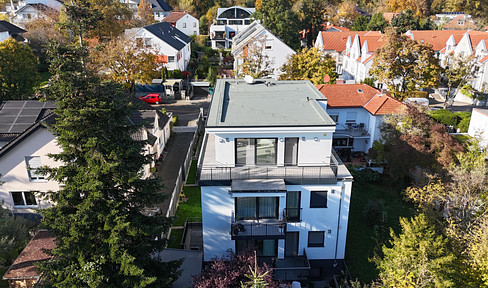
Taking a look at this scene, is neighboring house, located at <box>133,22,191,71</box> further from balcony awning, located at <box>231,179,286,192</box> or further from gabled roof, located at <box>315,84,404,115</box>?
balcony awning, located at <box>231,179,286,192</box>

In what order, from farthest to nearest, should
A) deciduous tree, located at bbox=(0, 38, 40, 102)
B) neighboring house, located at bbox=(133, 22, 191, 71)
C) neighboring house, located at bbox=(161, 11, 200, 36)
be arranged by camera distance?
neighboring house, located at bbox=(161, 11, 200, 36), neighboring house, located at bbox=(133, 22, 191, 71), deciduous tree, located at bbox=(0, 38, 40, 102)

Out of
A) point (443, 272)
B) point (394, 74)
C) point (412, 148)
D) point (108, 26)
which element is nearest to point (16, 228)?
point (443, 272)

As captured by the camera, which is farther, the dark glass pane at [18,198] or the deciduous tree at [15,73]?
the deciduous tree at [15,73]

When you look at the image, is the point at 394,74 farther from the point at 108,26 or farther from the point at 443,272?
the point at 108,26

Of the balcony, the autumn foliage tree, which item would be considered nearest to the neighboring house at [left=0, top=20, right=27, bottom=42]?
the autumn foliage tree

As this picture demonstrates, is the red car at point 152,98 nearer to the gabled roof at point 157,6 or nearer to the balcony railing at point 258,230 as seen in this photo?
the balcony railing at point 258,230

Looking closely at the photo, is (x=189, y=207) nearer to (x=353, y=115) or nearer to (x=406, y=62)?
(x=353, y=115)

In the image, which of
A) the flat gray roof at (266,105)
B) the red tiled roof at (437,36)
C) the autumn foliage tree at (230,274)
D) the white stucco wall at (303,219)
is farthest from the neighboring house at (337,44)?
the autumn foliage tree at (230,274)
